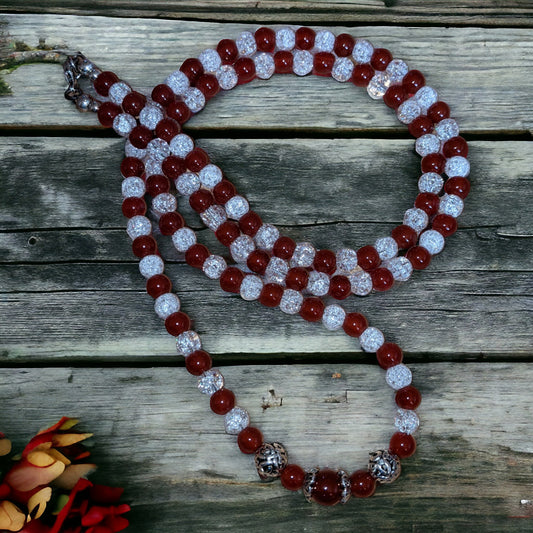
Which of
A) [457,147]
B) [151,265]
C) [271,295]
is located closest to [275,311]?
[271,295]

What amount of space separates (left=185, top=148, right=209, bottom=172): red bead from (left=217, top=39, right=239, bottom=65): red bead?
0.75 ft

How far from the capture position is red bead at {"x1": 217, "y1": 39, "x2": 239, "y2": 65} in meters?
1.31

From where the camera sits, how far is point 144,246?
4.00 feet

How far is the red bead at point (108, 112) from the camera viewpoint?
1.28m

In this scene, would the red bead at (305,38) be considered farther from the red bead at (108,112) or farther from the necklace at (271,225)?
the red bead at (108,112)

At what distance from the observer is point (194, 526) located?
117cm

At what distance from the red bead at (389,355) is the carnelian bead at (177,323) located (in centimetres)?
40

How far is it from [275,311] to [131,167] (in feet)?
1.43

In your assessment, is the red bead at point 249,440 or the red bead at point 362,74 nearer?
the red bead at point 249,440

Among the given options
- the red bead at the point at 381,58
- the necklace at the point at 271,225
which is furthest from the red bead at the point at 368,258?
the red bead at the point at 381,58

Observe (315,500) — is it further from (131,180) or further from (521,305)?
(131,180)

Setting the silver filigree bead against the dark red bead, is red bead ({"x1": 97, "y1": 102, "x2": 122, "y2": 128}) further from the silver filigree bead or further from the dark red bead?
the silver filigree bead

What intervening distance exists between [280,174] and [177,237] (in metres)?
0.27

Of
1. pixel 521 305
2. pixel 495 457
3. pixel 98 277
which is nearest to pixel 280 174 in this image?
pixel 98 277
